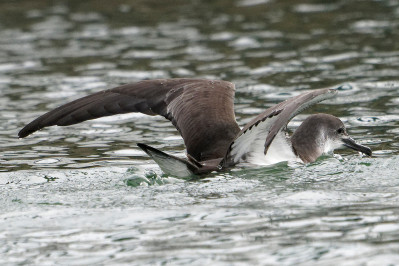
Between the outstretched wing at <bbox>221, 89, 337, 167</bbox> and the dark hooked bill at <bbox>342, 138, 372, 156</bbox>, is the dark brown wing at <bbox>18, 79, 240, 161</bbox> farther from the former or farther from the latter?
the dark hooked bill at <bbox>342, 138, 372, 156</bbox>

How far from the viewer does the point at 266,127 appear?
23.1ft

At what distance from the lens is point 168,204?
21.0ft

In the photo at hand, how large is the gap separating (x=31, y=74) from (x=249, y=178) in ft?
22.6

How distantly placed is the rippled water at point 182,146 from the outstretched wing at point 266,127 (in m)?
0.16

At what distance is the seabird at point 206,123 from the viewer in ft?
23.9

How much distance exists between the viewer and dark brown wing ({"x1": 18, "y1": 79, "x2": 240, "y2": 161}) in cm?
784

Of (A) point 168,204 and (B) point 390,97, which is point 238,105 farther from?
(A) point 168,204

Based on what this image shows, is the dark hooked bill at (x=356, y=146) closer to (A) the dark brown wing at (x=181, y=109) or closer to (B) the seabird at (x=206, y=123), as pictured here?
(B) the seabird at (x=206, y=123)

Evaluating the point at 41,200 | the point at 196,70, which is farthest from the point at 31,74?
the point at 41,200

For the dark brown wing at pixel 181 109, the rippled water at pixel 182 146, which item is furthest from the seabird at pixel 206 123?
the rippled water at pixel 182 146

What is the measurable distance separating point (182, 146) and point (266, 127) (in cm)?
248

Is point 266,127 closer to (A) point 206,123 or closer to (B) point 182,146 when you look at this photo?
(A) point 206,123

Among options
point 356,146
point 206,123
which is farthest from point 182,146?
point 356,146

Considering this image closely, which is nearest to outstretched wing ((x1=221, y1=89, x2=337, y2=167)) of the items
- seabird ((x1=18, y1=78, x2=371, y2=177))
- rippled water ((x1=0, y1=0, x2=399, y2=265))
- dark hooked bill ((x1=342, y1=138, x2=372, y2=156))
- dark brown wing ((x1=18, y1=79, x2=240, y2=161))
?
seabird ((x1=18, y1=78, x2=371, y2=177))
